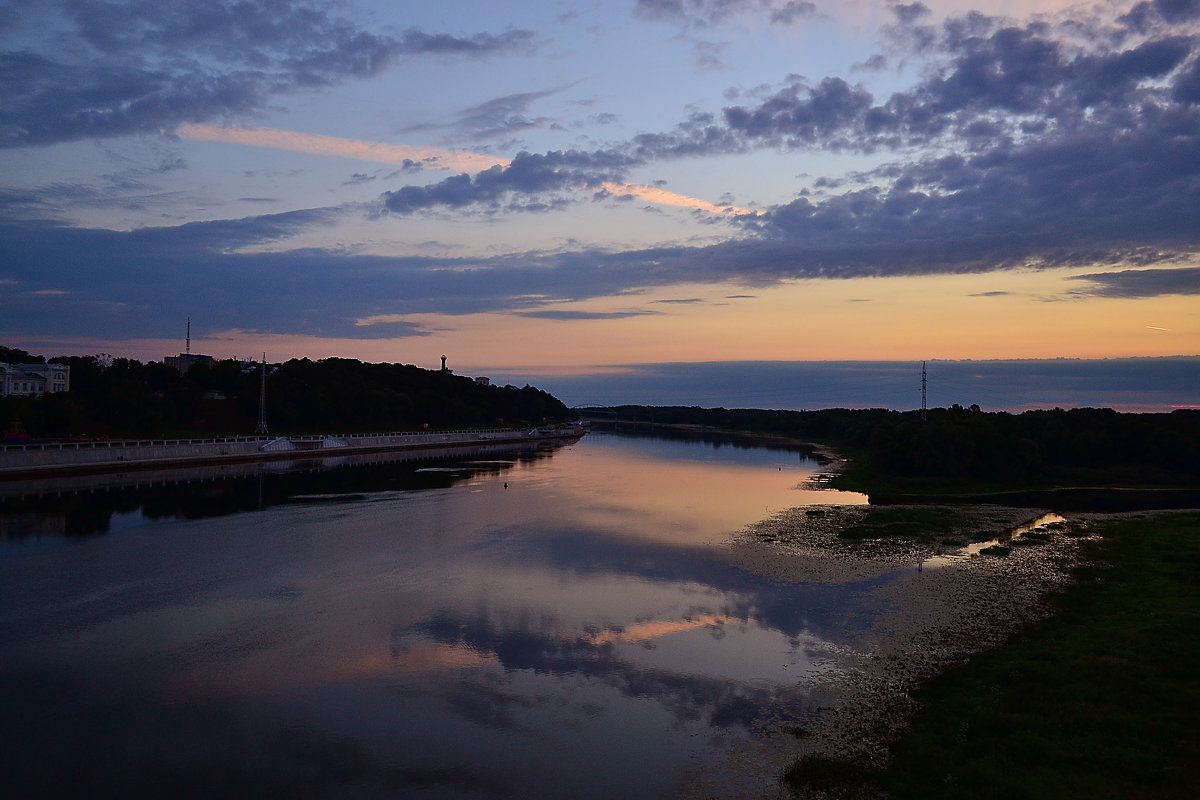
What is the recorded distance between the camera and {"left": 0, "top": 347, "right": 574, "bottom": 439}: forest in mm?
65344

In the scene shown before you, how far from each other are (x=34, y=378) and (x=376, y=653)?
100310 millimetres

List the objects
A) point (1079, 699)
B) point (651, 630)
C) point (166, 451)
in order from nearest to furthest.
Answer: point (1079, 699), point (651, 630), point (166, 451)

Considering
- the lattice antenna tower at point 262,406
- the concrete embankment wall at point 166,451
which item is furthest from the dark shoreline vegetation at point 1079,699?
the lattice antenna tower at point 262,406

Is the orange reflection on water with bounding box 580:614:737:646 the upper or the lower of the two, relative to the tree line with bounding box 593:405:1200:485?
lower

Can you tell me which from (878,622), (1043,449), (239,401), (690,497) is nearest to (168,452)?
(239,401)

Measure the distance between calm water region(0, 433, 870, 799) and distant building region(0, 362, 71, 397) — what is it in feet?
221

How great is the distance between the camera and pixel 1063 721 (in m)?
12.1

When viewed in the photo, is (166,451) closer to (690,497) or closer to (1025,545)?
(690,497)

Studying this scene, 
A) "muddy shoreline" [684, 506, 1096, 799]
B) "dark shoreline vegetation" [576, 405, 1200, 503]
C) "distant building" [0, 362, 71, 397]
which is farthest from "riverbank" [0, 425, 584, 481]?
"dark shoreline vegetation" [576, 405, 1200, 503]

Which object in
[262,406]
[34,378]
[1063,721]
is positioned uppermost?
[34,378]

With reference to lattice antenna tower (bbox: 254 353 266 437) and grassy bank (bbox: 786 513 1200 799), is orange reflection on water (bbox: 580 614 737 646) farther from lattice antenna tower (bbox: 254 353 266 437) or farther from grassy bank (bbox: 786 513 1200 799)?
lattice antenna tower (bbox: 254 353 266 437)

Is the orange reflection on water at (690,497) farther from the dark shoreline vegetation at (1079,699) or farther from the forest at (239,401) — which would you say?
the forest at (239,401)

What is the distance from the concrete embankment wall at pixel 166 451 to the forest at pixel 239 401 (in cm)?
948

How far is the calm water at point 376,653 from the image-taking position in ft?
38.3
